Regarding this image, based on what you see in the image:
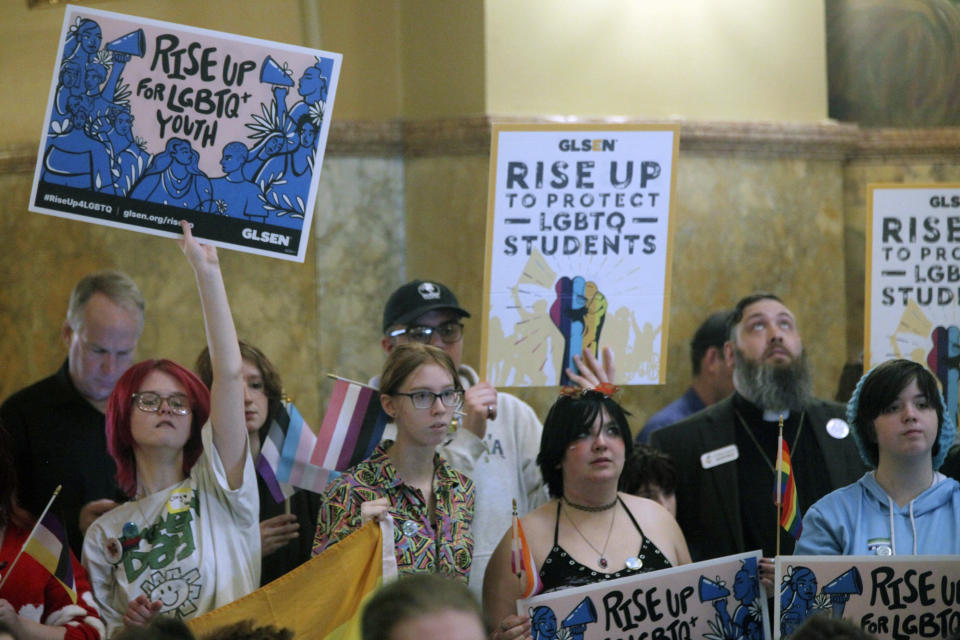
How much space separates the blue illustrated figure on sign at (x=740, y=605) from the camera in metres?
3.88

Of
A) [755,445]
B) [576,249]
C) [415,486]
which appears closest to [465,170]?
[576,249]

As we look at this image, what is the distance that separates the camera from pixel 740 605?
3.90m

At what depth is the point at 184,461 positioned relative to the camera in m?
3.98

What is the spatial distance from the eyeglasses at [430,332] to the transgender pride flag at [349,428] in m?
0.26

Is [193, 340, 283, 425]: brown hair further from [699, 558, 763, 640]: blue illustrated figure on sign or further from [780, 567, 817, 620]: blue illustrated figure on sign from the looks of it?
[780, 567, 817, 620]: blue illustrated figure on sign

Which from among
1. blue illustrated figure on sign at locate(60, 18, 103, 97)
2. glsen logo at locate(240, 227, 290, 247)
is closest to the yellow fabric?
glsen logo at locate(240, 227, 290, 247)

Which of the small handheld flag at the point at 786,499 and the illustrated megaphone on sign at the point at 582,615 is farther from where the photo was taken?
the small handheld flag at the point at 786,499

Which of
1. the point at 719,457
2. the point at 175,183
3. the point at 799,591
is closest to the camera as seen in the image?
the point at 799,591

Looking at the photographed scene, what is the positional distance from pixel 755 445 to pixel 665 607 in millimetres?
1378

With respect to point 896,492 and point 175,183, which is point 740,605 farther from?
point 175,183

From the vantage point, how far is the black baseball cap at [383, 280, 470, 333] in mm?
4785

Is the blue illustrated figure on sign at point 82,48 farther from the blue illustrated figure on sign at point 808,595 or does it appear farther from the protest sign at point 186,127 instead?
the blue illustrated figure on sign at point 808,595

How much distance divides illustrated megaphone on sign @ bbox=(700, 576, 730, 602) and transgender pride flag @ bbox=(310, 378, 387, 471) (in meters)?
1.27

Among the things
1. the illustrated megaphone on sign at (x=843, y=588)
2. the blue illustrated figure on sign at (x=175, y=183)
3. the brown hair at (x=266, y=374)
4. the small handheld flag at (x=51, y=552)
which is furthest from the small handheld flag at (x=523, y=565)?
the blue illustrated figure on sign at (x=175, y=183)
